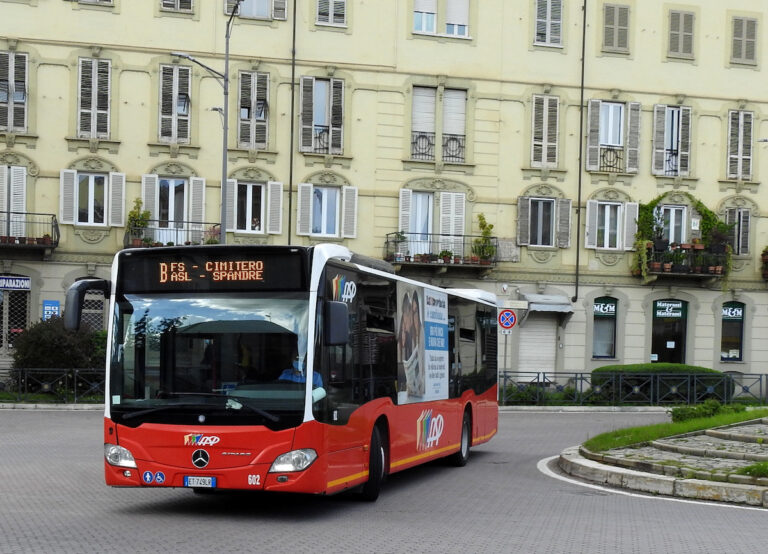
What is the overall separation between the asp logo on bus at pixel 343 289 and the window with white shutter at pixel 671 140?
3079 cm

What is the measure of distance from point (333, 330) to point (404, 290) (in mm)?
3235

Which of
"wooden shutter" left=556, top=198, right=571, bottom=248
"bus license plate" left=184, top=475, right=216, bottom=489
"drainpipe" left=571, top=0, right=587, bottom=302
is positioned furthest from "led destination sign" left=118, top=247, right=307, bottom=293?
"drainpipe" left=571, top=0, right=587, bottom=302

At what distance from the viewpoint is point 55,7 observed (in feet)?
120

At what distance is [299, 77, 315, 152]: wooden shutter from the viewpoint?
3828 centimetres

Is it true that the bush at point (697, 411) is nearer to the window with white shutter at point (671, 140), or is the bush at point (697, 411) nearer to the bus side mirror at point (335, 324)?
the bus side mirror at point (335, 324)

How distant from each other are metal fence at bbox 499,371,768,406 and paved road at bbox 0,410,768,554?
16672mm

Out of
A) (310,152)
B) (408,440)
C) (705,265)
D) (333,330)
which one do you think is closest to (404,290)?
(408,440)

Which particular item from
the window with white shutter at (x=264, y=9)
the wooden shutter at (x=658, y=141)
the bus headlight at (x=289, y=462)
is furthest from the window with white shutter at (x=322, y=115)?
the bus headlight at (x=289, y=462)

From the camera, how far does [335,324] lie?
36.9ft

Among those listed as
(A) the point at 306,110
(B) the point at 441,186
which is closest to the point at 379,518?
(A) the point at 306,110

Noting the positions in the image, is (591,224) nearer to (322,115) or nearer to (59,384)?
(322,115)

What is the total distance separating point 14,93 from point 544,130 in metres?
17.4

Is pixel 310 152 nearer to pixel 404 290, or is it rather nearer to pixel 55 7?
pixel 55 7

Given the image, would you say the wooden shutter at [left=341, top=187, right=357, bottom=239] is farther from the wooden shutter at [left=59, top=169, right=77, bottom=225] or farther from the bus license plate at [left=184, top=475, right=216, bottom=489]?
the bus license plate at [left=184, top=475, right=216, bottom=489]
